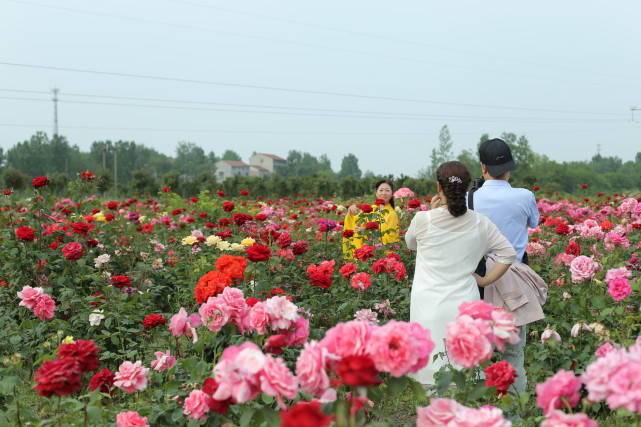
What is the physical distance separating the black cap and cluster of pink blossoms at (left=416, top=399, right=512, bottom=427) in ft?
8.00

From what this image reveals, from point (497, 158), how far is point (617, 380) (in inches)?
101

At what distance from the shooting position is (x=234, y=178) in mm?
30703

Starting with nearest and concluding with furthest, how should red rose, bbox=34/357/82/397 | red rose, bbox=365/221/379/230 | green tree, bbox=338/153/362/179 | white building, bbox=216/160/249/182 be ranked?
red rose, bbox=34/357/82/397, red rose, bbox=365/221/379/230, white building, bbox=216/160/249/182, green tree, bbox=338/153/362/179

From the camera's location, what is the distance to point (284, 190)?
98.8 ft

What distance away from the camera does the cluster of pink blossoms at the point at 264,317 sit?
2.26 meters

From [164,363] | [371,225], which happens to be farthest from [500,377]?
[371,225]

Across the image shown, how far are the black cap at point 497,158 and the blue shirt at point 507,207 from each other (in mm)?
88

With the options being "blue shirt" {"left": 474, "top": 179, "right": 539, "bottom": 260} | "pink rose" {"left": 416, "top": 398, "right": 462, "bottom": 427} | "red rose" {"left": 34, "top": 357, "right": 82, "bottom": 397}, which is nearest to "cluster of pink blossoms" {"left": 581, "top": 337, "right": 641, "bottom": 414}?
"pink rose" {"left": 416, "top": 398, "right": 462, "bottom": 427}

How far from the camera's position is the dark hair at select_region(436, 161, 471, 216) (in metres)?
3.48

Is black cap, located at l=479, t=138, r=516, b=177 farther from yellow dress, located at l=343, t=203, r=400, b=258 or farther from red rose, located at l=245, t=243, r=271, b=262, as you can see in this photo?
Result: yellow dress, located at l=343, t=203, r=400, b=258

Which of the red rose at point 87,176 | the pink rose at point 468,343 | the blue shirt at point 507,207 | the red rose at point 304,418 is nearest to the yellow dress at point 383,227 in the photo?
the blue shirt at point 507,207

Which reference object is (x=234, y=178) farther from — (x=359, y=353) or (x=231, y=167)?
(x=231, y=167)

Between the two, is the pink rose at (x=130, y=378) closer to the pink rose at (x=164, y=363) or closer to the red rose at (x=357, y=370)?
the pink rose at (x=164, y=363)

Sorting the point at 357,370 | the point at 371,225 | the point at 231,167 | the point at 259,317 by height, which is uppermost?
the point at 357,370
